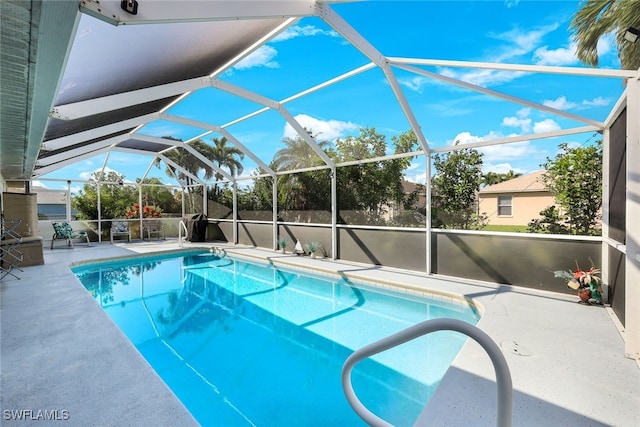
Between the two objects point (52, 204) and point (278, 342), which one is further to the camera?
point (52, 204)

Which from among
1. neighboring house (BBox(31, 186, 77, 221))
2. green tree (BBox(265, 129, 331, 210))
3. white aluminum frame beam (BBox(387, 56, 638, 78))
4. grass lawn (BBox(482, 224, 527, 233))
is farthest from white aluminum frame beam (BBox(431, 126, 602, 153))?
neighboring house (BBox(31, 186, 77, 221))

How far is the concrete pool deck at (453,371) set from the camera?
227cm

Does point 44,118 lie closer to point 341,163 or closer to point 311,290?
point 311,290

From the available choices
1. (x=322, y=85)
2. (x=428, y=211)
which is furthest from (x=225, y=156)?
(x=428, y=211)

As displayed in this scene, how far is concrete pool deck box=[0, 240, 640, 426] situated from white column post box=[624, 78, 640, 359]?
28 centimetres

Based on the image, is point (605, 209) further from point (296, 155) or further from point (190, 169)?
point (190, 169)

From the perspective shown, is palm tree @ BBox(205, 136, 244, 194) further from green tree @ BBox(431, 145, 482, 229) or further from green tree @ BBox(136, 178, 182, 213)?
green tree @ BBox(431, 145, 482, 229)

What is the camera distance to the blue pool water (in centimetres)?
306

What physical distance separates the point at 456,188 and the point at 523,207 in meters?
1.31

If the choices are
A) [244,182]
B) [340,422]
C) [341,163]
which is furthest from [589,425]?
[244,182]

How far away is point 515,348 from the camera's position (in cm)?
337

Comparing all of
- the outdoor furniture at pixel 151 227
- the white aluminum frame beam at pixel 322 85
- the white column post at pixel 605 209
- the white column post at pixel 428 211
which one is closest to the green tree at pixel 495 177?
the white column post at pixel 428 211

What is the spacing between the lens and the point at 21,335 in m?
3.63

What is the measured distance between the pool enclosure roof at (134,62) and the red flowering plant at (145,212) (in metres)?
7.00
